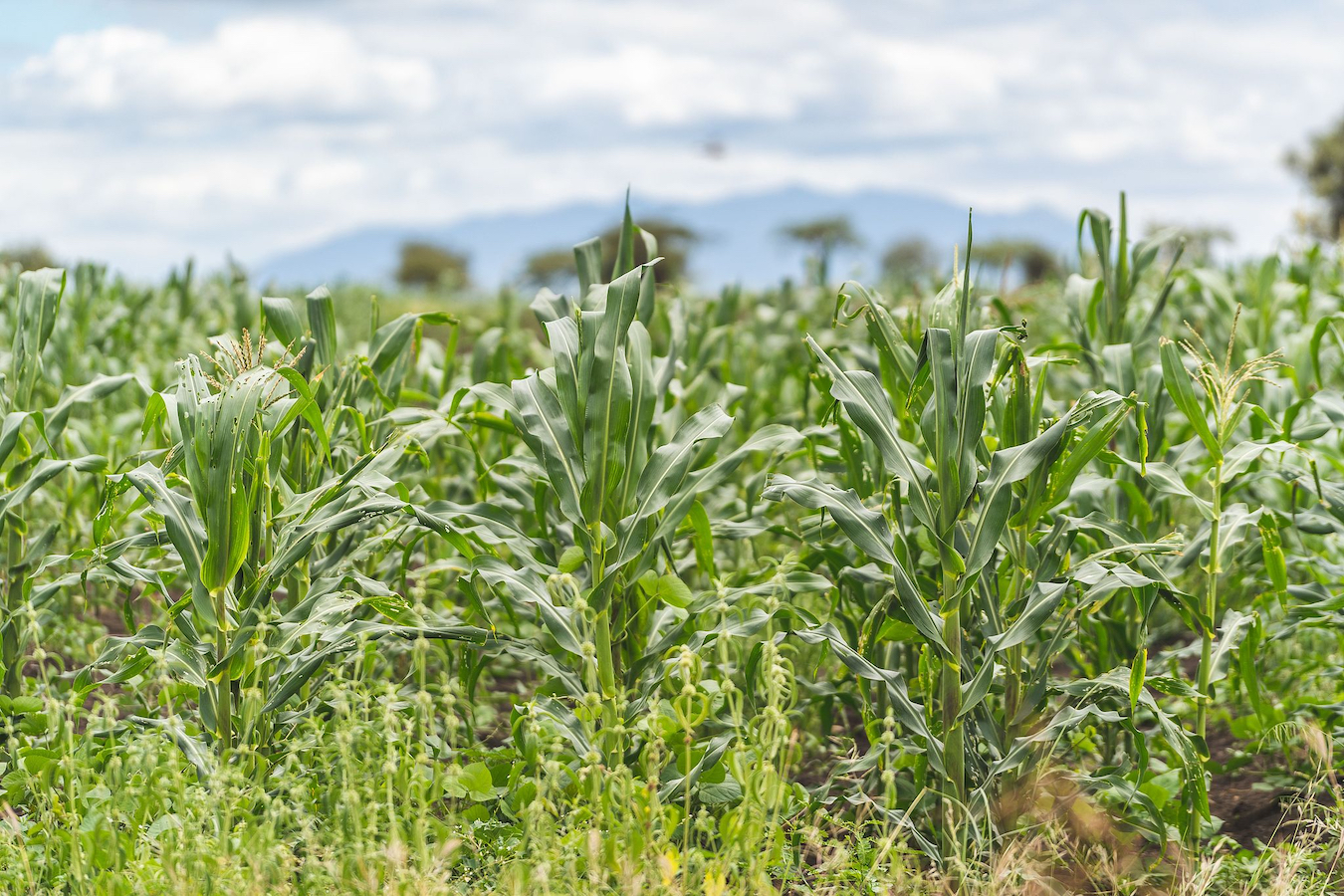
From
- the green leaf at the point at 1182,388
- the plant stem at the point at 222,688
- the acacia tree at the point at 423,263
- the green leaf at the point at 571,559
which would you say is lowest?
the acacia tree at the point at 423,263

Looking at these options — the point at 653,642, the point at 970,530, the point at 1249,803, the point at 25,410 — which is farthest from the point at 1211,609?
the point at 25,410

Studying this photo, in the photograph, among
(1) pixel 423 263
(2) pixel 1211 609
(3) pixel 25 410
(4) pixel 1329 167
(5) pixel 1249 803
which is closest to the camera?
(2) pixel 1211 609

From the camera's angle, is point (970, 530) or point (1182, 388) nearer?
point (970, 530)

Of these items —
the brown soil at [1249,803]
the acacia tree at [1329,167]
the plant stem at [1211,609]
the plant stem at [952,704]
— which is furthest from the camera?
the acacia tree at [1329,167]

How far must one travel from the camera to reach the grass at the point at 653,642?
2.87m

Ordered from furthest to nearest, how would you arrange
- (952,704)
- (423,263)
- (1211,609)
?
(423,263)
(1211,609)
(952,704)

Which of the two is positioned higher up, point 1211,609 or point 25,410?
point 25,410

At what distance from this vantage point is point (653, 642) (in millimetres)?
3672

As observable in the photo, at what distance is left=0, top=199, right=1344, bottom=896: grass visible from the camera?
113 inches

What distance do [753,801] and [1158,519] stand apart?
8.26 ft

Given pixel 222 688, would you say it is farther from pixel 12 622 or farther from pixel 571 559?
pixel 12 622

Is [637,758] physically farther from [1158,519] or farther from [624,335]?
[1158,519]

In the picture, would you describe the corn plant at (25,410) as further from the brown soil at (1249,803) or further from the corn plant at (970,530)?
the brown soil at (1249,803)

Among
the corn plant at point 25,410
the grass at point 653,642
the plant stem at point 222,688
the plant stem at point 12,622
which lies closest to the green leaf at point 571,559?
the grass at point 653,642
